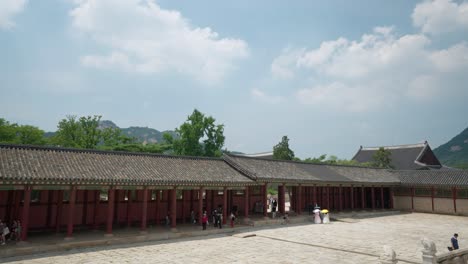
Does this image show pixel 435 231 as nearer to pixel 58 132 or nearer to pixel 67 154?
pixel 67 154

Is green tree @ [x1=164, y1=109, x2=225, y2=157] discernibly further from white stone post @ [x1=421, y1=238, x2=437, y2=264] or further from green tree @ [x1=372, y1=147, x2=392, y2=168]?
white stone post @ [x1=421, y1=238, x2=437, y2=264]

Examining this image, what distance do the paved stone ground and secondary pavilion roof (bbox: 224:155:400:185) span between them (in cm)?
443

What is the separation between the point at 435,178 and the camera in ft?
116

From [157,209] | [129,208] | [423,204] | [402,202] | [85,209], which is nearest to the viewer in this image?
[85,209]

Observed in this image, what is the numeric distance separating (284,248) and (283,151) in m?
42.2

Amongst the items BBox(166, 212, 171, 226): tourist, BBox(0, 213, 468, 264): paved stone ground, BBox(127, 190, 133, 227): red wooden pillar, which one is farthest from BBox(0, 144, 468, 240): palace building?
BBox(0, 213, 468, 264): paved stone ground

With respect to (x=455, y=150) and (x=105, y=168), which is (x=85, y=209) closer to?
(x=105, y=168)

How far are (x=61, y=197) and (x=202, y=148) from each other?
36414 mm

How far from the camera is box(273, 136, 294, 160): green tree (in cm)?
5906

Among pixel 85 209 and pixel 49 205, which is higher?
pixel 49 205

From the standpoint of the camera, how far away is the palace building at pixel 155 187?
682 inches

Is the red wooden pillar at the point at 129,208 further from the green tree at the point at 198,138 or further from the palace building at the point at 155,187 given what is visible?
the green tree at the point at 198,138

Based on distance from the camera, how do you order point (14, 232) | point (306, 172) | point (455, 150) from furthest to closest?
1. point (455, 150)
2. point (306, 172)
3. point (14, 232)

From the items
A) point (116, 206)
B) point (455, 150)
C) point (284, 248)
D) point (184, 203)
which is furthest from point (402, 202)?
point (455, 150)
